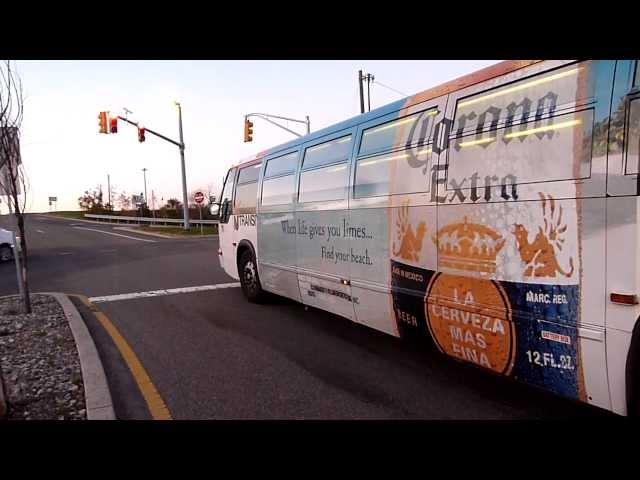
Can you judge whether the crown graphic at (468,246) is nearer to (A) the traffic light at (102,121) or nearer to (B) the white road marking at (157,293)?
(B) the white road marking at (157,293)

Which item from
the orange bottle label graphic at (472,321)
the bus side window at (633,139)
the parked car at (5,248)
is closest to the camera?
the bus side window at (633,139)

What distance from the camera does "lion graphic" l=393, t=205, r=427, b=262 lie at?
13.4 feet

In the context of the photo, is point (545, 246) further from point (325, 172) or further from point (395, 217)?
point (325, 172)

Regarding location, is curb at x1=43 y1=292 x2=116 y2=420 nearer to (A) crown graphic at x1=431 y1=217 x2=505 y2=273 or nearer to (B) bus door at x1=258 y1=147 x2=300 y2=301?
(B) bus door at x1=258 y1=147 x2=300 y2=301

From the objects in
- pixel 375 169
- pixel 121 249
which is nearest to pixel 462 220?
pixel 375 169

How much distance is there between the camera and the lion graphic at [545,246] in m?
2.93

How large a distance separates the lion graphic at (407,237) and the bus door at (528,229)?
0.69 ft

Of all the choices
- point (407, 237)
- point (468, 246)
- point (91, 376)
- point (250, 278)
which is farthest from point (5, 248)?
point (468, 246)

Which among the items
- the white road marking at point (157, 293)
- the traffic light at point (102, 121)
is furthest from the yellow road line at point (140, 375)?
the traffic light at point (102, 121)

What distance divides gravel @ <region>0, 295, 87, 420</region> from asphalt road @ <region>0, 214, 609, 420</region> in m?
0.36

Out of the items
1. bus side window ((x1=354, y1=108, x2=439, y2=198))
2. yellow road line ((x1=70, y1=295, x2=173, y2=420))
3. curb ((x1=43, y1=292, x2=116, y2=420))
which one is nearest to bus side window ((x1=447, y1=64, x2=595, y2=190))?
bus side window ((x1=354, y1=108, x2=439, y2=198))

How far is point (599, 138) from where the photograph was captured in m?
2.72

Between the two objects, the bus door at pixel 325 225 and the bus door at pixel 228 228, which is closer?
the bus door at pixel 325 225
